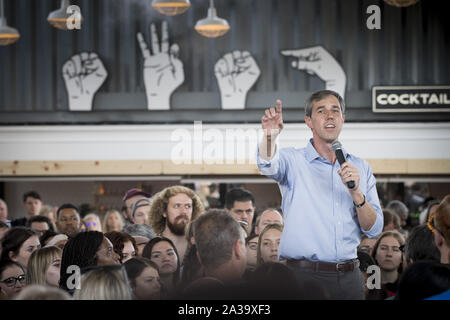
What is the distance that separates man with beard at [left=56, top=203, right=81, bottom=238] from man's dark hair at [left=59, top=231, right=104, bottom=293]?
5.40ft

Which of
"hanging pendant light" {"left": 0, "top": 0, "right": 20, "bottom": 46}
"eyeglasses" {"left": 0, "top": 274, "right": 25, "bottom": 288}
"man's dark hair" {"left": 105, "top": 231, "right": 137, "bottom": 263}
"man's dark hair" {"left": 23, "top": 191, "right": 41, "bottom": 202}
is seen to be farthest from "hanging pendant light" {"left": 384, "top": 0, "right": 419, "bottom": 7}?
"man's dark hair" {"left": 23, "top": 191, "right": 41, "bottom": 202}

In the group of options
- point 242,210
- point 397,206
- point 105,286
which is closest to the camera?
point 105,286

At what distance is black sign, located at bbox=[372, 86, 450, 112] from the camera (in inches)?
111

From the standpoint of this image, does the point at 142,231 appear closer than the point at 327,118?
No

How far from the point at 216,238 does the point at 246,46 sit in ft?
4.54

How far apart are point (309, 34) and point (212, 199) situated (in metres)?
1.97

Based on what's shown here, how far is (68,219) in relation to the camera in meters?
3.87

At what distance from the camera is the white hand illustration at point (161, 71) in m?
3.24

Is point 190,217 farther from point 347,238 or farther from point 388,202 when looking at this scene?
point 388,202

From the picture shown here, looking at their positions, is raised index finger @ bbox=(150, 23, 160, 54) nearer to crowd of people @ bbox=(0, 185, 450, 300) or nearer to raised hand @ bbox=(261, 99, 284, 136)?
crowd of people @ bbox=(0, 185, 450, 300)

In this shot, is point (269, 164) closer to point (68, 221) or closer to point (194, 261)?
point (194, 261)

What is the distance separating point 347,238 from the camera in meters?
2.00

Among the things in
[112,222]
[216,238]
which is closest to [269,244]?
[216,238]
